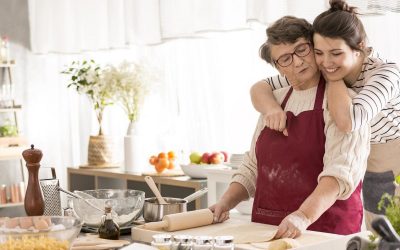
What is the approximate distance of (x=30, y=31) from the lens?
6.01 metres

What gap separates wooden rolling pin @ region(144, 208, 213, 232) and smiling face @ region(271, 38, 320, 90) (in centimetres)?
59

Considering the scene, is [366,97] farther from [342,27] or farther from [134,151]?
[134,151]

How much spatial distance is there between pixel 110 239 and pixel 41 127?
422 centimetres

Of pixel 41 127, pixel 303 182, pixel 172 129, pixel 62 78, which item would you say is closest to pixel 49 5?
pixel 62 78

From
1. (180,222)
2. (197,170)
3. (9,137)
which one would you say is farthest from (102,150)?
(180,222)

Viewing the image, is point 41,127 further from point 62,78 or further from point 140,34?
point 140,34

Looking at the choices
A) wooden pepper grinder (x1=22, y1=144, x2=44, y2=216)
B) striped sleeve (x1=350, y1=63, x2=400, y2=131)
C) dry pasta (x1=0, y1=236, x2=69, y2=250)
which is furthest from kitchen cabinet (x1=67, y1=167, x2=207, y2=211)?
dry pasta (x1=0, y1=236, x2=69, y2=250)

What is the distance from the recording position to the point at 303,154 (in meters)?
2.34

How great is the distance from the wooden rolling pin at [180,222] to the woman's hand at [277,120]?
41 centimetres

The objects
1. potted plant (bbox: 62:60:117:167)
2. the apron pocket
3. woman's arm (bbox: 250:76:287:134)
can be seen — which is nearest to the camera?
woman's arm (bbox: 250:76:287:134)

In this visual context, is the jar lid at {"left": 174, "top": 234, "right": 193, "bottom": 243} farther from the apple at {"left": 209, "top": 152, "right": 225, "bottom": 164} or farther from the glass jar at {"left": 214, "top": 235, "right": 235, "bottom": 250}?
the apple at {"left": 209, "top": 152, "right": 225, "bottom": 164}

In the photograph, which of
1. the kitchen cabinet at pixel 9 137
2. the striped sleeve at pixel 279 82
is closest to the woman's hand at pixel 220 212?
the striped sleeve at pixel 279 82

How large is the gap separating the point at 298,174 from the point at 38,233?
1.01 meters

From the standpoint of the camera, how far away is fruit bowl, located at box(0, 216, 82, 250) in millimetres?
1670
